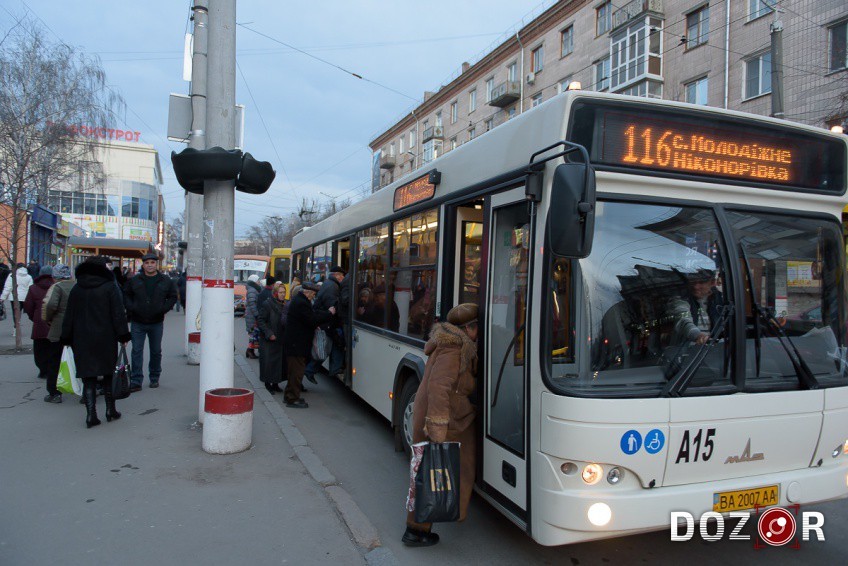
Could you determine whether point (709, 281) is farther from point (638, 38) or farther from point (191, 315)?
point (638, 38)

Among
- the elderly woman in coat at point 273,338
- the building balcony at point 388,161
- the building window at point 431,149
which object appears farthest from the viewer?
the building balcony at point 388,161

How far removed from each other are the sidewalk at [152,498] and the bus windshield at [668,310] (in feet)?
6.79

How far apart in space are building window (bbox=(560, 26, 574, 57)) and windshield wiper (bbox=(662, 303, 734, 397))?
30640 mm

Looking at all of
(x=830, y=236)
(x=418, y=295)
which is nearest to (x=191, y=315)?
(x=418, y=295)

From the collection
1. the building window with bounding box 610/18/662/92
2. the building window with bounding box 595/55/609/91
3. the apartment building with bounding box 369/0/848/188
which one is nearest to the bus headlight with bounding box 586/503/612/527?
the apartment building with bounding box 369/0/848/188

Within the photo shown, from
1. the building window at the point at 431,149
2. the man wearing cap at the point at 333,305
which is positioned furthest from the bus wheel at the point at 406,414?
the building window at the point at 431,149

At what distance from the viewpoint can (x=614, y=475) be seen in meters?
3.24

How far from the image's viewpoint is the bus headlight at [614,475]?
10.6ft

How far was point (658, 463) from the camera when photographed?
3.25m

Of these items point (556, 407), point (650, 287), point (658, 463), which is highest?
point (650, 287)

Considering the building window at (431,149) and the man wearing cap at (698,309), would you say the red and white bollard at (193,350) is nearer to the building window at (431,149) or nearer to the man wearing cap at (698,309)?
the man wearing cap at (698,309)

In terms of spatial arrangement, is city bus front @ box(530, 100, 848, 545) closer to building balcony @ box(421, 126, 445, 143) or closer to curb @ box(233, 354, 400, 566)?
curb @ box(233, 354, 400, 566)

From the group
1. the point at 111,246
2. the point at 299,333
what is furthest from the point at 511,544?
the point at 111,246

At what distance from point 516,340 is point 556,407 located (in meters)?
0.70
